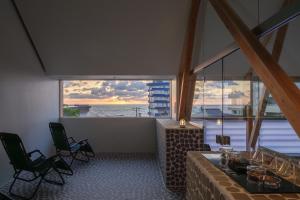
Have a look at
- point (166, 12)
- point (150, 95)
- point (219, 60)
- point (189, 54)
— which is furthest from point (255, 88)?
point (150, 95)

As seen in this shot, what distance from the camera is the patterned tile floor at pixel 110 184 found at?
12.4 feet

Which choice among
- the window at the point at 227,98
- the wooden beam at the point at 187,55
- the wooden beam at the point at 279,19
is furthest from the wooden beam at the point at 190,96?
the wooden beam at the point at 279,19

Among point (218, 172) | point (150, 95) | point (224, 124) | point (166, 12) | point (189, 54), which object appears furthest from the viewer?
point (150, 95)

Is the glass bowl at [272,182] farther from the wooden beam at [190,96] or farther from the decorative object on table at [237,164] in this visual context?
the wooden beam at [190,96]

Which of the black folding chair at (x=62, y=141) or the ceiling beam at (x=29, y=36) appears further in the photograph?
the black folding chair at (x=62, y=141)

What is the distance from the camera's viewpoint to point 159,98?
24.0 feet

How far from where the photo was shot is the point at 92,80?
717cm

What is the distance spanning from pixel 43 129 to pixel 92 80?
1.92 meters

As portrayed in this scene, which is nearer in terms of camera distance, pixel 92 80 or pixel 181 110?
pixel 181 110

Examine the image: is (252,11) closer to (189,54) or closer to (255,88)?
(255,88)

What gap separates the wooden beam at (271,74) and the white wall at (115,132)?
4.32 metres

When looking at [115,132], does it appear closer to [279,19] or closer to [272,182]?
[279,19]

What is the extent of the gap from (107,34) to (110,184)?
9.10 ft

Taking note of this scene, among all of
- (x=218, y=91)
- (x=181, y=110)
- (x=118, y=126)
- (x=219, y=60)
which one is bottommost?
(x=118, y=126)
